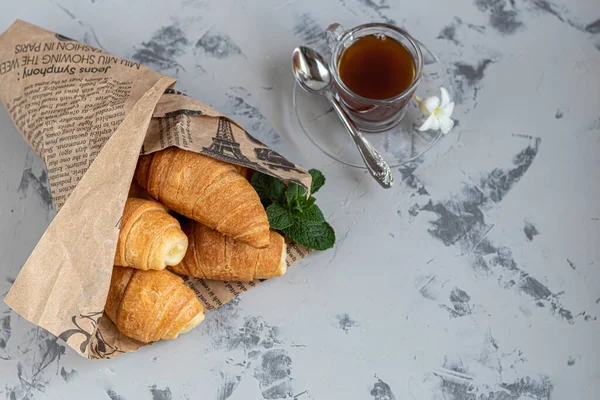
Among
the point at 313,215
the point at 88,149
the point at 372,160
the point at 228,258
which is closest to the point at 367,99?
the point at 372,160

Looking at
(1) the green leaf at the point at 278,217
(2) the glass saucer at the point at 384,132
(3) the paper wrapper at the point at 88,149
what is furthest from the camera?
(2) the glass saucer at the point at 384,132

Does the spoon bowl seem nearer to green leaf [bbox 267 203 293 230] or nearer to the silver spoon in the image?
the silver spoon

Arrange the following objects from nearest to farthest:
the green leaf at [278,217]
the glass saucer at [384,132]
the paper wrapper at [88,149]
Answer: the paper wrapper at [88,149]
the green leaf at [278,217]
the glass saucer at [384,132]

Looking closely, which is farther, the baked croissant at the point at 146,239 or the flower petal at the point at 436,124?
the flower petal at the point at 436,124

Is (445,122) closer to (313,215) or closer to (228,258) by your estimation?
(313,215)

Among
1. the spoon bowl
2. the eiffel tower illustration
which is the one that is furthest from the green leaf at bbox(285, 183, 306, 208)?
the spoon bowl

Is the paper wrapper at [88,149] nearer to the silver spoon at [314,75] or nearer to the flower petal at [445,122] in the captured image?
the silver spoon at [314,75]

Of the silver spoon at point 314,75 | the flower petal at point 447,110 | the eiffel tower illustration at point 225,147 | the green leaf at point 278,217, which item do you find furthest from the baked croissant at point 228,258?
the flower petal at point 447,110
